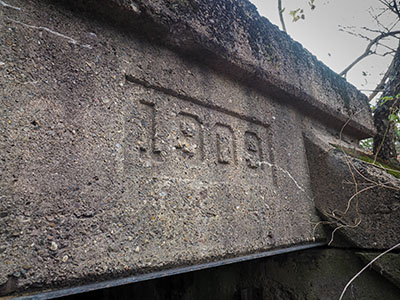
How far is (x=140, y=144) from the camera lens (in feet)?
3.38

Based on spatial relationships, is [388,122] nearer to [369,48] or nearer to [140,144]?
[369,48]

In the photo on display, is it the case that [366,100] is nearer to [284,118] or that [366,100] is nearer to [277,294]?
[284,118]

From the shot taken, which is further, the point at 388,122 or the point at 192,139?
the point at 388,122

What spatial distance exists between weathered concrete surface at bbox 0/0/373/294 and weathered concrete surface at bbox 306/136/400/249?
0.10 metres

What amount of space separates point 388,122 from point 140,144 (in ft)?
6.79

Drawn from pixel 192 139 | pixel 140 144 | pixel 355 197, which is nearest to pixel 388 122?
pixel 355 197

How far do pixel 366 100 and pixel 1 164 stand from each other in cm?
260

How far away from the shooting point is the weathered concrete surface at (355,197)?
1426mm

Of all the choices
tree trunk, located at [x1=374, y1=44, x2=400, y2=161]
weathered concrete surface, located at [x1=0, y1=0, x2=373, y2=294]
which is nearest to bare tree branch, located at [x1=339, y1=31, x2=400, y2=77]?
tree trunk, located at [x1=374, y1=44, x2=400, y2=161]

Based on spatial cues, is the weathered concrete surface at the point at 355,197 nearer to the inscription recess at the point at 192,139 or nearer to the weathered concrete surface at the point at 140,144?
the weathered concrete surface at the point at 140,144

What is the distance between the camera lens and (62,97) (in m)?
0.86

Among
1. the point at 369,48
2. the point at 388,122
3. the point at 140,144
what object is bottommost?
the point at 140,144

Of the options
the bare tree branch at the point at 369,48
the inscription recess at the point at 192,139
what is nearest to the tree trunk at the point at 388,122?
the bare tree branch at the point at 369,48

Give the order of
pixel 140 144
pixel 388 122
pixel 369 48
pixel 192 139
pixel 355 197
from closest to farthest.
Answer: pixel 140 144 → pixel 192 139 → pixel 355 197 → pixel 388 122 → pixel 369 48
